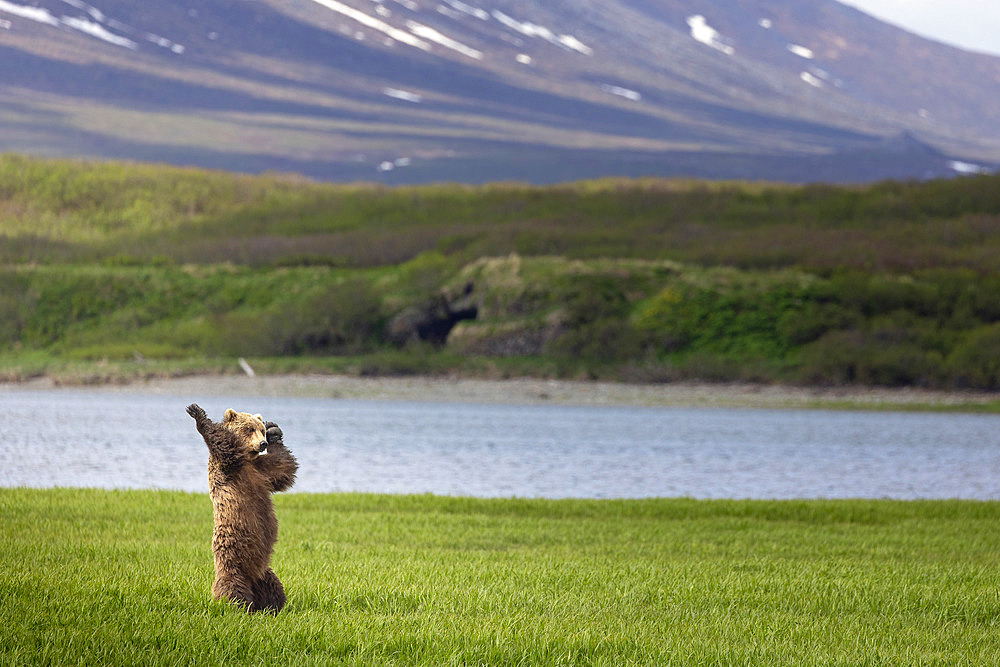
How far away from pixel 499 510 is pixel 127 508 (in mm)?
4676

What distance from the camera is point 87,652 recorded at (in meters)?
6.54

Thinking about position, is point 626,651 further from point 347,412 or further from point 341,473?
point 347,412

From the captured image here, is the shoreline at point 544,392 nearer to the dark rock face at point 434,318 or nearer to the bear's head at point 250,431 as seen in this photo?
the dark rock face at point 434,318

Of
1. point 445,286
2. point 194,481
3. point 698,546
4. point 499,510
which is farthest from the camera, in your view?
point 445,286

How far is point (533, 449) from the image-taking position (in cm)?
2947

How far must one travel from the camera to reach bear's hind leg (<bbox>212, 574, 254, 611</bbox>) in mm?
7469

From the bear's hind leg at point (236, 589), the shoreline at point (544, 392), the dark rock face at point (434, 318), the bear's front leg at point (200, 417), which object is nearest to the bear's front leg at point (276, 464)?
the bear's front leg at point (200, 417)

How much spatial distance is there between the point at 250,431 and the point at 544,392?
40.7 metres

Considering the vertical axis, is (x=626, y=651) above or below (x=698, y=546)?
above

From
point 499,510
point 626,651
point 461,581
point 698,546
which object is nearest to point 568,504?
point 499,510

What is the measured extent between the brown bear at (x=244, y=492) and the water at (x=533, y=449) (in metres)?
12.9

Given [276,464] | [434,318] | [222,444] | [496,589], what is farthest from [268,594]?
[434,318]

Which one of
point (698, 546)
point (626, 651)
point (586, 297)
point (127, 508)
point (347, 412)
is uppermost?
point (626, 651)

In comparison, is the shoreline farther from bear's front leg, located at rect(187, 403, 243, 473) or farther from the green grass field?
bear's front leg, located at rect(187, 403, 243, 473)
